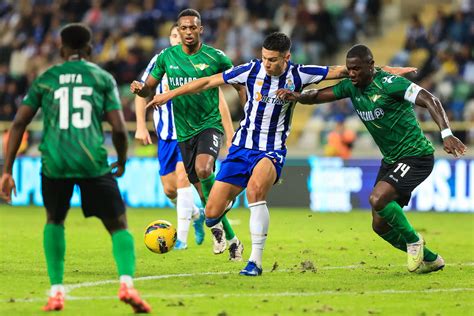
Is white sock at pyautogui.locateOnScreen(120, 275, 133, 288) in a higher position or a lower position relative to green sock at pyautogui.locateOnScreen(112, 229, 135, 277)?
lower

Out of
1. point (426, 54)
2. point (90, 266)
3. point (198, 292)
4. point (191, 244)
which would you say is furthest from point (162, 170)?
point (426, 54)

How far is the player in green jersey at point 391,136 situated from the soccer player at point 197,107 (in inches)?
63.6

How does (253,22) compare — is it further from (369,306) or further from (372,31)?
(369,306)

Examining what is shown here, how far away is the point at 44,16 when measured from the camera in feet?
89.3

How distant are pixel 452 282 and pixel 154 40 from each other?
664 inches

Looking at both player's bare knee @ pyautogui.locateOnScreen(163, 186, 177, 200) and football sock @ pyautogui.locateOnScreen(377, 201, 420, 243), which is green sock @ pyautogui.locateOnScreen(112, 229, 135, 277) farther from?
player's bare knee @ pyautogui.locateOnScreen(163, 186, 177, 200)

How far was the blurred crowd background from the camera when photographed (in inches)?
896

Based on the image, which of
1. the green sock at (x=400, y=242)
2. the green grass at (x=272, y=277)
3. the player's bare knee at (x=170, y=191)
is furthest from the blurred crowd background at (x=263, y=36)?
the green sock at (x=400, y=242)

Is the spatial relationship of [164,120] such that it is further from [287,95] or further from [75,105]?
[75,105]

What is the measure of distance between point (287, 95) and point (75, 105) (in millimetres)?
2582

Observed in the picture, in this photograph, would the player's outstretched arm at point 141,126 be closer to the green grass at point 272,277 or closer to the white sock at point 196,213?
the white sock at point 196,213

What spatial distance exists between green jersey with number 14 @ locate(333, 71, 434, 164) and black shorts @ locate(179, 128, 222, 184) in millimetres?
1752

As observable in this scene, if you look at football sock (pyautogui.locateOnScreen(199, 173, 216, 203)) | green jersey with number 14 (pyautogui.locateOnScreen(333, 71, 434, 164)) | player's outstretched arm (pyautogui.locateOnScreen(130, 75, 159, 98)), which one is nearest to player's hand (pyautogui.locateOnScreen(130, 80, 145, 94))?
player's outstretched arm (pyautogui.locateOnScreen(130, 75, 159, 98))

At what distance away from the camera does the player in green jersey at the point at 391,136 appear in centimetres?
974
